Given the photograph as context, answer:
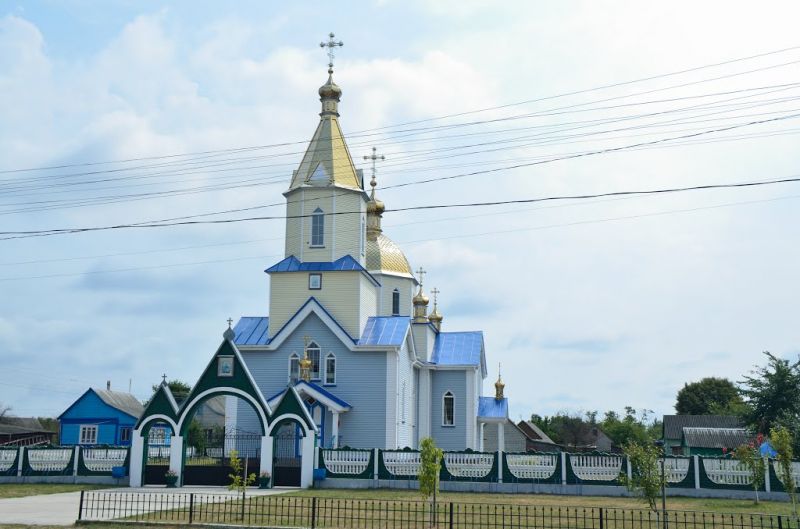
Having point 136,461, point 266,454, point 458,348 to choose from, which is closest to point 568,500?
point 266,454

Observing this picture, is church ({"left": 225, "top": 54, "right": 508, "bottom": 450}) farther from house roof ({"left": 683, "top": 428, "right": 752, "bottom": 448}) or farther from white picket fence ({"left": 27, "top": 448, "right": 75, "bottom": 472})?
A: house roof ({"left": 683, "top": 428, "right": 752, "bottom": 448})

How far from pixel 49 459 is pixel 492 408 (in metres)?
21.4

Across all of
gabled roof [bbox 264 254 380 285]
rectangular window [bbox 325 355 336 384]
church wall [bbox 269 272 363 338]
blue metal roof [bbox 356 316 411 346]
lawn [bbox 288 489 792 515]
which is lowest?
lawn [bbox 288 489 792 515]

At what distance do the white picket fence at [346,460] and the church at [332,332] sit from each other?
13.2ft

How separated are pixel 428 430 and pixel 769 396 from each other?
1365cm

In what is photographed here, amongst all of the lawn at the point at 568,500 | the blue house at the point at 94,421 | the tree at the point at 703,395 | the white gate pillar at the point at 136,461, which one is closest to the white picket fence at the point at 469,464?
the lawn at the point at 568,500

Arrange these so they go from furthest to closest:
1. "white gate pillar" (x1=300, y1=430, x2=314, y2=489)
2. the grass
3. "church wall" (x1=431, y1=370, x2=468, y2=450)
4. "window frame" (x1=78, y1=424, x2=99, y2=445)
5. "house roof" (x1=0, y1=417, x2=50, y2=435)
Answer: "house roof" (x1=0, y1=417, x2=50, y2=435), "window frame" (x1=78, y1=424, x2=99, y2=445), "church wall" (x1=431, y1=370, x2=468, y2=450), "white gate pillar" (x1=300, y1=430, x2=314, y2=489), the grass

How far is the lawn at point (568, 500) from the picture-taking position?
1936 cm

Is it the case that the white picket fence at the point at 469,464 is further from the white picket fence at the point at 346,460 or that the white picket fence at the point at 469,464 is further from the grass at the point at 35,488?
the grass at the point at 35,488

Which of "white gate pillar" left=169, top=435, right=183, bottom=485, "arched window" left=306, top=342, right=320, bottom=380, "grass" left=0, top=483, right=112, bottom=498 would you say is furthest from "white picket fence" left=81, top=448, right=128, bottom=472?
"arched window" left=306, top=342, right=320, bottom=380

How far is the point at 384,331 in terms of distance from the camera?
3188 centimetres

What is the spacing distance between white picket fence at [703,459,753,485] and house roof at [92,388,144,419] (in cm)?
3023

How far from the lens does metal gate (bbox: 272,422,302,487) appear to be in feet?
81.3

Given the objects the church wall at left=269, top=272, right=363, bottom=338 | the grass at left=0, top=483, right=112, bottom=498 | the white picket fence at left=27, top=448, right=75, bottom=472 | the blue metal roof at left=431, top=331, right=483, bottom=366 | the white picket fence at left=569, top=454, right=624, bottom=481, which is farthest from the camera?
the blue metal roof at left=431, top=331, right=483, bottom=366
